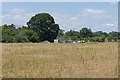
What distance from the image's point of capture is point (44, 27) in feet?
124

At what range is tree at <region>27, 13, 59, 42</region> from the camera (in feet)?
123

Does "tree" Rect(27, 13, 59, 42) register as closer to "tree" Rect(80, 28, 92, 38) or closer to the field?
"tree" Rect(80, 28, 92, 38)

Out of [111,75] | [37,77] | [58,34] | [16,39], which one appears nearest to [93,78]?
[111,75]

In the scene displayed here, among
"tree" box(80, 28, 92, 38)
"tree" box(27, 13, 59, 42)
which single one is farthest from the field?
"tree" box(80, 28, 92, 38)

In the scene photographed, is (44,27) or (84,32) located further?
(84,32)

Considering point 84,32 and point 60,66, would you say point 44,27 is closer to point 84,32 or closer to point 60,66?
point 84,32

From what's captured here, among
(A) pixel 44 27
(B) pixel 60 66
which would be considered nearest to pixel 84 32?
(A) pixel 44 27

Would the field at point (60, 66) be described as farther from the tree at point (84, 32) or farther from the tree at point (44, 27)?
the tree at point (84, 32)

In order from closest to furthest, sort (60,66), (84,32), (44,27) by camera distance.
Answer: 1. (60,66)
2. (44,27)
3. (84,32)

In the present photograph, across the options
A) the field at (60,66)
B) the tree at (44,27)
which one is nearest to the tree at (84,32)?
the tree at (44,27)

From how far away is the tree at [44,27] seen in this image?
123ft

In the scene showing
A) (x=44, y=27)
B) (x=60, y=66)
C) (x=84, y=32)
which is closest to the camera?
(x=60, y=66)

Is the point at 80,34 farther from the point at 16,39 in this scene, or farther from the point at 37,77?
the point at 37,77

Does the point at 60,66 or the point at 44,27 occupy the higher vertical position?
the point at 44,27
